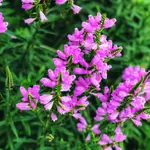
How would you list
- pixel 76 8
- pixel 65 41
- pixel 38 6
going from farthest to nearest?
1. pixel 65 41
2. pixel 76 8
3. pixel 38 6

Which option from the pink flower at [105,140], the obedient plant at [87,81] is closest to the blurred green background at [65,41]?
the pink flower at [105,140]

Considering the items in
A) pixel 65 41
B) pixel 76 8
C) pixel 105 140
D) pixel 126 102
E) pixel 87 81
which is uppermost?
pixel 76 8

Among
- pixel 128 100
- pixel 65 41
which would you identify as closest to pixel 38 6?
pixel 128 100

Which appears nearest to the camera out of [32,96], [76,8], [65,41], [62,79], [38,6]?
[62,79]

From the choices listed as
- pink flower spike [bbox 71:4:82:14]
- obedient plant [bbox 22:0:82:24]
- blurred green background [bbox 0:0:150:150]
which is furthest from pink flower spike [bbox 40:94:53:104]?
blurred green background [bbox 0:0:150:150]

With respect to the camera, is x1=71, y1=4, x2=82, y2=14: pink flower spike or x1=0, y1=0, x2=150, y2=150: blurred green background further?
x1=0, y1=0, x2=150, y2=150: blurred green background

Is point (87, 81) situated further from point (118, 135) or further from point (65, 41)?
point (65, 41)

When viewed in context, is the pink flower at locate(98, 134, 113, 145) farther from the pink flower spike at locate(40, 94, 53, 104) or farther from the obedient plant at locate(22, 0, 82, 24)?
the obedient plant at locate(22, 0, 82, 24)

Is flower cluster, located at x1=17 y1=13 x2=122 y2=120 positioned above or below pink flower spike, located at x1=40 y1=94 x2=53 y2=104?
above

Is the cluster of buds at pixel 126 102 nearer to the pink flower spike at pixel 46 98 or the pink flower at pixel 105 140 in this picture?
the pink flower at pixel 105 140

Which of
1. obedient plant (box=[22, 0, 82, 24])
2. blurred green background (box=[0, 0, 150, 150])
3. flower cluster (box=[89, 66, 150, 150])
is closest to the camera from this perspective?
flower cluster (box=[89, 66, 150, 150])

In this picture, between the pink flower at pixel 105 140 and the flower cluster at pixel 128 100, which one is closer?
the flower cluster at pixel 128 100
